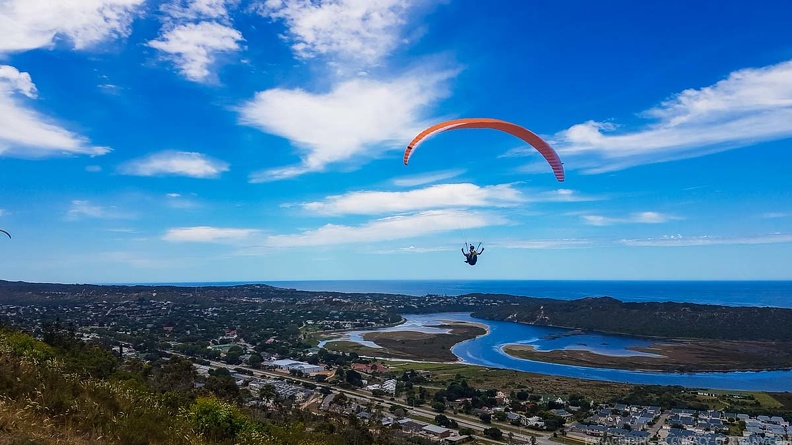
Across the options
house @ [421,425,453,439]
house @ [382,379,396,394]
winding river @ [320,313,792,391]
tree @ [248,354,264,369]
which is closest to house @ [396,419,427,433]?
house @ [421,425,453,439]

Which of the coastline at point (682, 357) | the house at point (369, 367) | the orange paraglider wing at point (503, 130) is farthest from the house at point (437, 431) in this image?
the coastline at point (682, 357)

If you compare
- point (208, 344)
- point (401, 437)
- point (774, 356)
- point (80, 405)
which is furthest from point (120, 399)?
point (774, 356)

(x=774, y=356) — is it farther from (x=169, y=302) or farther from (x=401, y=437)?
(x=169, y=302)

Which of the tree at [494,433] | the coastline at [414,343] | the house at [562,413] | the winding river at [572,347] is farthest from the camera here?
the coastline at [414,343]

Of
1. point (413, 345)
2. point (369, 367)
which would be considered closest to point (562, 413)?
point (369, 367)

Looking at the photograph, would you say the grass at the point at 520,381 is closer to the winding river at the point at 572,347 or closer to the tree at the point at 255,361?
the winding river at the point at 572,347

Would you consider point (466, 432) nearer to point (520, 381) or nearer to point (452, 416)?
point (452, 416)

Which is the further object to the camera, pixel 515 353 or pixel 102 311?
pixel 102 311
